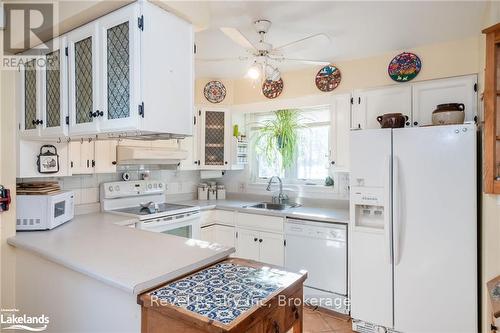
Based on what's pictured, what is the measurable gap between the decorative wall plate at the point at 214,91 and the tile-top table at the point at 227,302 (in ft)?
9.55

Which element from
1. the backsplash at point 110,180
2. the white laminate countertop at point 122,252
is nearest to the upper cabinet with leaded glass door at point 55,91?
the white laminate countertop at point 122,252

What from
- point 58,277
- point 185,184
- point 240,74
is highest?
point 240,74

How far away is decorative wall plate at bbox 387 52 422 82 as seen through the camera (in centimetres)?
281

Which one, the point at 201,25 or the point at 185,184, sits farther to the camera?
the point at 185,184

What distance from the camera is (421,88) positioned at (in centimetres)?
275

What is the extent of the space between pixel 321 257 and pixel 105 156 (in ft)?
7.64

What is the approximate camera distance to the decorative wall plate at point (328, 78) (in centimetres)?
327

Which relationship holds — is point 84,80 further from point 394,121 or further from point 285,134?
point 285,134

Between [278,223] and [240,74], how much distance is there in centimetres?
194

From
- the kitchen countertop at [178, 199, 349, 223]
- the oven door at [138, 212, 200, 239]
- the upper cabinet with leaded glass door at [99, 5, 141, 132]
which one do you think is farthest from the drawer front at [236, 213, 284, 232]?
the upper cabinet with leaded glass door at [99, 5, 141, 132]

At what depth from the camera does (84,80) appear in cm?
190

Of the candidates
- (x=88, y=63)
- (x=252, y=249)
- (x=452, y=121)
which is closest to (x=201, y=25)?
(x=88, y=63)

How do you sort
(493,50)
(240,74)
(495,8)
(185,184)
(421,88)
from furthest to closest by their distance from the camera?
(185,184) → (240,74) → (421,88) → (495,8) → (493,50)

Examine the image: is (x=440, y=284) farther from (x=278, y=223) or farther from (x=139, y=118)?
(x=139, y=118)
